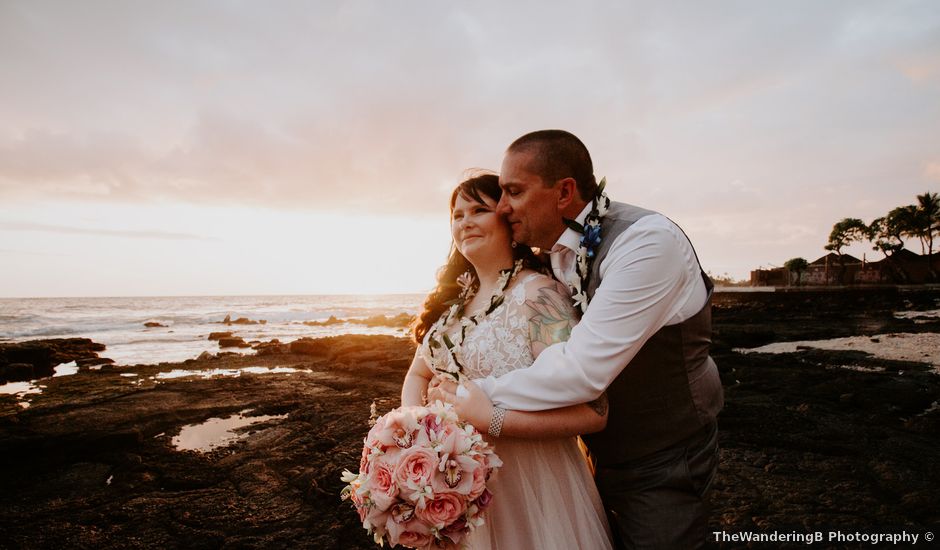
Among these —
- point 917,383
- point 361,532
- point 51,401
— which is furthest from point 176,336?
point 917,383

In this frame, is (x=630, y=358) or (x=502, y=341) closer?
(x=630, y=358)

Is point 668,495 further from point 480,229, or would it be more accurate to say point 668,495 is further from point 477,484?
point 480,229

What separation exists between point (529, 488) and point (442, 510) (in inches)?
32.2

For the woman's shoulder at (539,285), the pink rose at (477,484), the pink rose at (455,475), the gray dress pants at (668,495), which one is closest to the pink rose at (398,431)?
the pink rose at (455,475)

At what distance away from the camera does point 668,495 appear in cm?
243

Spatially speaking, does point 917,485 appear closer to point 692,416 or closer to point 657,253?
point 692,416

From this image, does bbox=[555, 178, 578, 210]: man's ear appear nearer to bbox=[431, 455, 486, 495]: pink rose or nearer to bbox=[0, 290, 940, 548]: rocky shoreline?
bbox=[431, 455, 486, 495]: pink rose

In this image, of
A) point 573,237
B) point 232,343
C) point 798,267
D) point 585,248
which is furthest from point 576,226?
point 798,267

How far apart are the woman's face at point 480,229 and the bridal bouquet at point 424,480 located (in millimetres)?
1275

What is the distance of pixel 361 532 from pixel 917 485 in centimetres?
587

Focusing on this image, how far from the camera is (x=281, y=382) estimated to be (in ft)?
41.2

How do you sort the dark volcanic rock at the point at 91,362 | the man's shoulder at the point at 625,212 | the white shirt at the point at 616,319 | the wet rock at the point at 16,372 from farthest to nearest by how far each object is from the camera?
the dark volcanic rock at the point at 91,362 → the wet rock at the point at 16,372 → the man's shoulder at the point at 625,212 → the white shirt at the point at 616,319

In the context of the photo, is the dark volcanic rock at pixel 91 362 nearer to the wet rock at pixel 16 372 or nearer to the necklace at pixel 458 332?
the wet rock at pixel 16 372

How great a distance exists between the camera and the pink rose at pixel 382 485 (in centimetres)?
192
